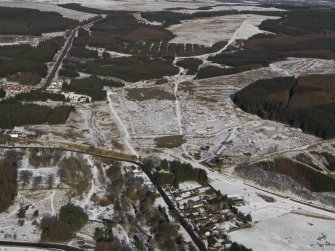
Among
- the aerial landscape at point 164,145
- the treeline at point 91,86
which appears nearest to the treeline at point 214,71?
the aerial landscape at point 164,145

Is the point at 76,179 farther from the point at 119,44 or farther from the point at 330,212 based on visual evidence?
the point at 119,44

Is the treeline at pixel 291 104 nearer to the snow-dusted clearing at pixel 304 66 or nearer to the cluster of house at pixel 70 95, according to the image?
the snow-dusted clearing at pixel 304 66

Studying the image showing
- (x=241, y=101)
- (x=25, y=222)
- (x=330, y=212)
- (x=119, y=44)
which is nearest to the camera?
(x=25, y=222)

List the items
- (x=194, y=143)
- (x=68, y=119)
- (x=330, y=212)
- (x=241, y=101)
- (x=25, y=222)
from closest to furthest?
(x=25, y=222), (x=330, y=212), (x=194, y=143), (x=68, y=119), (x=241, y=101)

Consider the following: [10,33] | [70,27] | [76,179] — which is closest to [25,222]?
[76,179]

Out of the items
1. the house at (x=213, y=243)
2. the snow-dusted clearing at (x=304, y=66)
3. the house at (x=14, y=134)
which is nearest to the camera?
the house at (x=213, y=243)

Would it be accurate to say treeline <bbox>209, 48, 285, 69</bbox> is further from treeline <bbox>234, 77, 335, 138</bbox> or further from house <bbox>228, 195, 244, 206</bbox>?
house <bbox>228, 195, 244, 206</bbox>

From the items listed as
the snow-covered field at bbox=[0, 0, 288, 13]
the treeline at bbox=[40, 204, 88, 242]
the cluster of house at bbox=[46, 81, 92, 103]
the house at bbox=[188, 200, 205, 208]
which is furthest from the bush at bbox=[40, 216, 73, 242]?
the snow-covered field at bbox=[0, 0, 288, 13]

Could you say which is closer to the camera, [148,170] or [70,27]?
[148,170]

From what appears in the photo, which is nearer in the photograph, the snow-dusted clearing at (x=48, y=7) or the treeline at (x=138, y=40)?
the treeline at (x=138, y=40)
